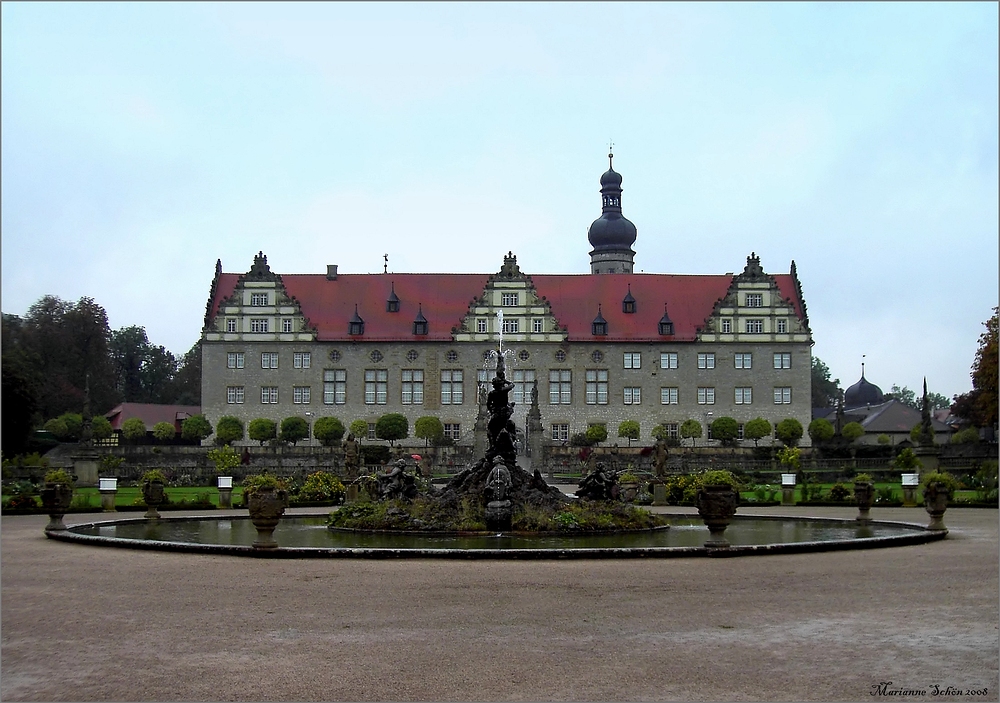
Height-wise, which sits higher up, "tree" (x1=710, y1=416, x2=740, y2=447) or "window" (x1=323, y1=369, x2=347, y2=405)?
"window" (x1=323, y1=369, x2=347, y2=405)

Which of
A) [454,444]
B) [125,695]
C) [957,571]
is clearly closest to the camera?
[125,695]

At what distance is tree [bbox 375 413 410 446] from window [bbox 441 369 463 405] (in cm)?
357

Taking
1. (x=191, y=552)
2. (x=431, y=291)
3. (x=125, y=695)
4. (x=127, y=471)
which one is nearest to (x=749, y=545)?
(x=191, y=552)

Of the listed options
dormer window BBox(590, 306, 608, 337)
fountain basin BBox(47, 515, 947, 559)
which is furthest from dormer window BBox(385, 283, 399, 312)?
fountain basin BBox(47, 515, 947, 559)

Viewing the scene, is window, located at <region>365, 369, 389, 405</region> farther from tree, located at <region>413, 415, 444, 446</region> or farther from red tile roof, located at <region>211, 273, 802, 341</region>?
tree, located at <region>413, 415, 444, 446</region>

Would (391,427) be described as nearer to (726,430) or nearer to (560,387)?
(560,387)

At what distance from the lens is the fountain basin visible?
49.5ft

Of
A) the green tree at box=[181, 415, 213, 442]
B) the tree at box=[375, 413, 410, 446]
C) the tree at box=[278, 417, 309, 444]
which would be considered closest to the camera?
the tree at box=[278, 417, 309, 444]

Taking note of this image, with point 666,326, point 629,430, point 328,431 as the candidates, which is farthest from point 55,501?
point 666,326

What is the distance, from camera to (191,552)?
16.2 m

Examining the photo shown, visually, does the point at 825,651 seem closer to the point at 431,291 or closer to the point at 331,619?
the point at 331,619

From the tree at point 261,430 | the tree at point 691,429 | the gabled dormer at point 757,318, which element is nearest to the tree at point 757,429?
the tree at point 691,429

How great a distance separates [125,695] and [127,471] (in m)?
37.6

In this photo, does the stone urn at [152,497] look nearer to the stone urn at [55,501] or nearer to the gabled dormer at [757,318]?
the stone urn at [55,501]
